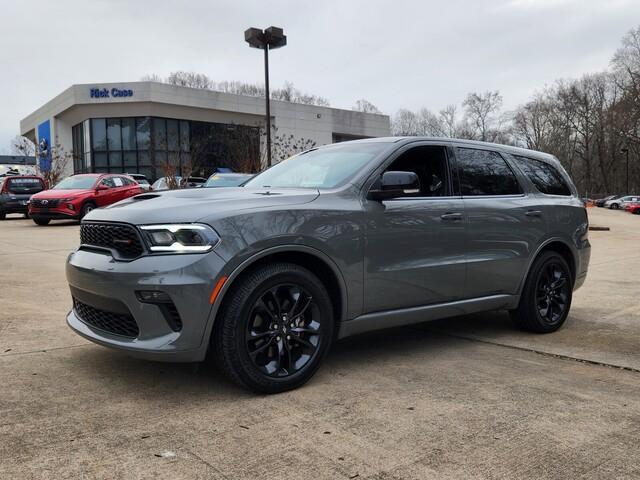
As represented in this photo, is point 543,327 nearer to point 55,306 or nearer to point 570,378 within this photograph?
point 570,378

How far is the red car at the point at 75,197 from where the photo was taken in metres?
16.8

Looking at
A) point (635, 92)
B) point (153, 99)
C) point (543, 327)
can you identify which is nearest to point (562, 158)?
point (635, 92)

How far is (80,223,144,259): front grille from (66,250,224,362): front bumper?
0.30ft

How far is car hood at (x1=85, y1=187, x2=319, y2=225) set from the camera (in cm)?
351

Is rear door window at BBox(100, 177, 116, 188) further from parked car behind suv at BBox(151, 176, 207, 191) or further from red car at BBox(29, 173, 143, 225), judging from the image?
parked car behind suv at BBox(151, 176, 207, 191)

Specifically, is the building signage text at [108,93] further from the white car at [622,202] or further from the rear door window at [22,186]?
the white car at [622,202]

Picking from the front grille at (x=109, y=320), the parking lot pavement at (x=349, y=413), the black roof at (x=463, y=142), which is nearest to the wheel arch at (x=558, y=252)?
the parking lot pavement at (x=349, y=413)

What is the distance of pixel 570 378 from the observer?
414 centimetres

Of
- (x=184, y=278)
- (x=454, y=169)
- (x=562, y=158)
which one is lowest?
(x=184, y=278)

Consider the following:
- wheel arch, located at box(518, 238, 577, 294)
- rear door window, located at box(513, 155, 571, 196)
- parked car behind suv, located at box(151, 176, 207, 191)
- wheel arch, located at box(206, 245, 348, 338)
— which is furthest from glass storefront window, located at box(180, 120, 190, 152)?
wheel arch, located at box(206, 245, 348, 338)

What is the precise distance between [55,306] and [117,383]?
9.26ft

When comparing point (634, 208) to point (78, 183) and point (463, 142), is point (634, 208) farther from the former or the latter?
point (463, 142)

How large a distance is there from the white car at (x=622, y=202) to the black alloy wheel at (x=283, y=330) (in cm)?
6328

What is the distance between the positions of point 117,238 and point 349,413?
1.76 meters
